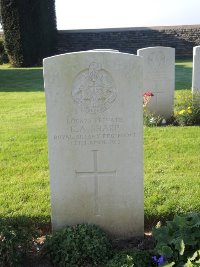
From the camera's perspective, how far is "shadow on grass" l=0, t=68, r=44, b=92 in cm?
1305

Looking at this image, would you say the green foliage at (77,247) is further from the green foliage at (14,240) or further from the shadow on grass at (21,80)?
the shadow on grass at (21,80)

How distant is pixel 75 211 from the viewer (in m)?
3.57

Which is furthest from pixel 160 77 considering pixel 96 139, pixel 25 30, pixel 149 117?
pixel 25 30

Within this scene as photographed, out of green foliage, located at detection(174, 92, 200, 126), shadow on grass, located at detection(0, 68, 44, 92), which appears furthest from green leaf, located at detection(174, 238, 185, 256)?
shadow on grass, located at detection(0, 68, 44, 92)

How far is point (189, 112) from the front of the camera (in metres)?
7.65

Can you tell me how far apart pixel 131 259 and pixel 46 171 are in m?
2.51

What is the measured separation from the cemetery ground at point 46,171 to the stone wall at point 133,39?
45.6 ft

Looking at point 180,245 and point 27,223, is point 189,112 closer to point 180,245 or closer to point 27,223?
point 27,223

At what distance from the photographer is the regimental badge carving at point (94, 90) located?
323 cm

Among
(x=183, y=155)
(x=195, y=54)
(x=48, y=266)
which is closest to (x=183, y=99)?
(x=195, y=54)

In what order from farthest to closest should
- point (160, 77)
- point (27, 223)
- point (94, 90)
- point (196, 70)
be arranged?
point (160, 77)
point (196, 70)
point (27, 223)
point (94, 90)

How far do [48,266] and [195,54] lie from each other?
5742 mm

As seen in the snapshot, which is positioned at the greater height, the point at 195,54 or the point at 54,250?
the point at 195,54

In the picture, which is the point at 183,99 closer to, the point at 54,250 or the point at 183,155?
the point at 183,155
